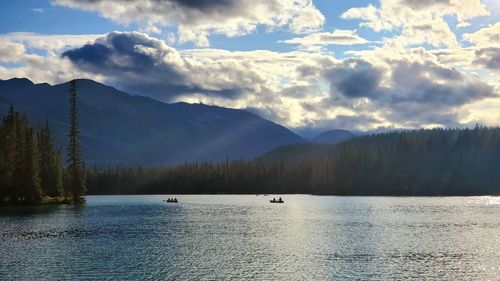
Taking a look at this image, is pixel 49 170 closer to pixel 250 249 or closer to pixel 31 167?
pixel 31 167

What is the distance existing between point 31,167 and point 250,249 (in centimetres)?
10438

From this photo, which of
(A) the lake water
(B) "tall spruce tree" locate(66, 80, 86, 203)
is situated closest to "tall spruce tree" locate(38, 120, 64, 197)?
(B) "tall spruce tree" locate(66, 80, 86, 203)

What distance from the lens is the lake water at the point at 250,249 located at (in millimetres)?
59969

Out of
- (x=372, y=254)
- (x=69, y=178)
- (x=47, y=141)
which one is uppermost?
(x=47, y=141)

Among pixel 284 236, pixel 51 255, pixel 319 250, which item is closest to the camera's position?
pixel 51 255

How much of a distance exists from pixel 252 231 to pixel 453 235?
35.5 m

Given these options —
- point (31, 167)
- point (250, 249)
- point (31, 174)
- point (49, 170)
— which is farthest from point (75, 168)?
point (250, 249)

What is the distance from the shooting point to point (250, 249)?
3108 inches

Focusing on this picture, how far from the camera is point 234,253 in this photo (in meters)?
74.8

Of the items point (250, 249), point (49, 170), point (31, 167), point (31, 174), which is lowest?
point (250, 249)

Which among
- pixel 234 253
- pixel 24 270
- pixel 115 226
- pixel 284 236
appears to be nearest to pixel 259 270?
pixel 234 253

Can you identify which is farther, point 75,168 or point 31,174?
point 75,168

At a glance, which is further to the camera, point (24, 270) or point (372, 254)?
point (372, 254)

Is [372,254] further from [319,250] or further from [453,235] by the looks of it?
[453,235]
